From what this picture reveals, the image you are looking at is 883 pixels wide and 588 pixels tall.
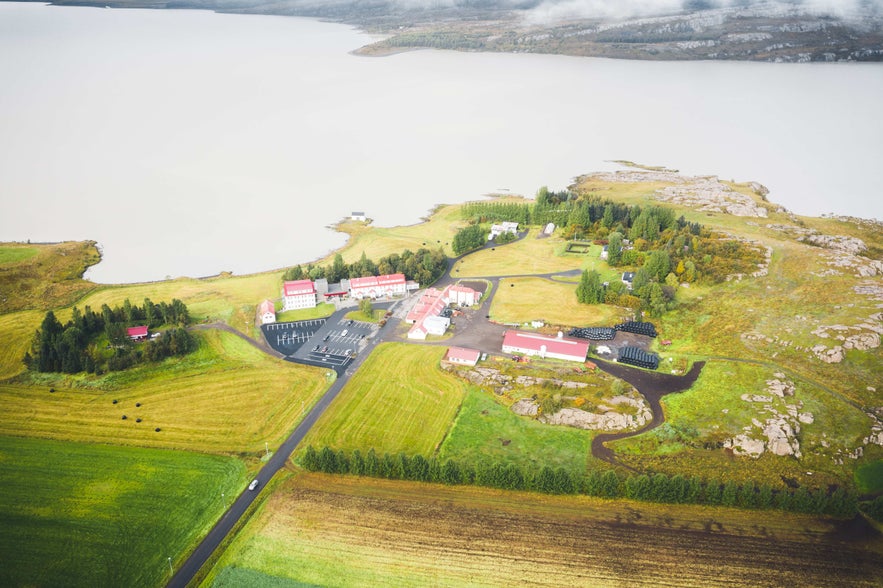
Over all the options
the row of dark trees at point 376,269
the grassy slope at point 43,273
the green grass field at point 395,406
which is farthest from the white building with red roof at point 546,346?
the grassy slope at point 43,273

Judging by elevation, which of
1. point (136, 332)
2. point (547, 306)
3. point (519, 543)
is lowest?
point (519, 543)

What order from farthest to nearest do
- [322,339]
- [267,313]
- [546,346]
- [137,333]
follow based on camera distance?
1. [267,313]
2. [322,339]
3. [137,333]
4. [546,346]

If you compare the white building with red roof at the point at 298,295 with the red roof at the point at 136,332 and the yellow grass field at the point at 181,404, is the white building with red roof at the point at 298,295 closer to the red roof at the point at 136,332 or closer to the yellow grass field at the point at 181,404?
the yellow grass field at the point at 181,404

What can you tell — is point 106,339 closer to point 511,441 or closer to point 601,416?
point 511,441

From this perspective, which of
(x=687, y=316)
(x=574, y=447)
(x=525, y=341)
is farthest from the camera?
(x=687, y=316)

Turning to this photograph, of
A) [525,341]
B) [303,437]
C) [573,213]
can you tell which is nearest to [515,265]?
[573,213]

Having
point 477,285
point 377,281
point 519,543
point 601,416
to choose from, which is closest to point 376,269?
point 377,281

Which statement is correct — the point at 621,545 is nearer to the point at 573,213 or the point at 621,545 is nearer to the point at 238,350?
the point at 238,350
